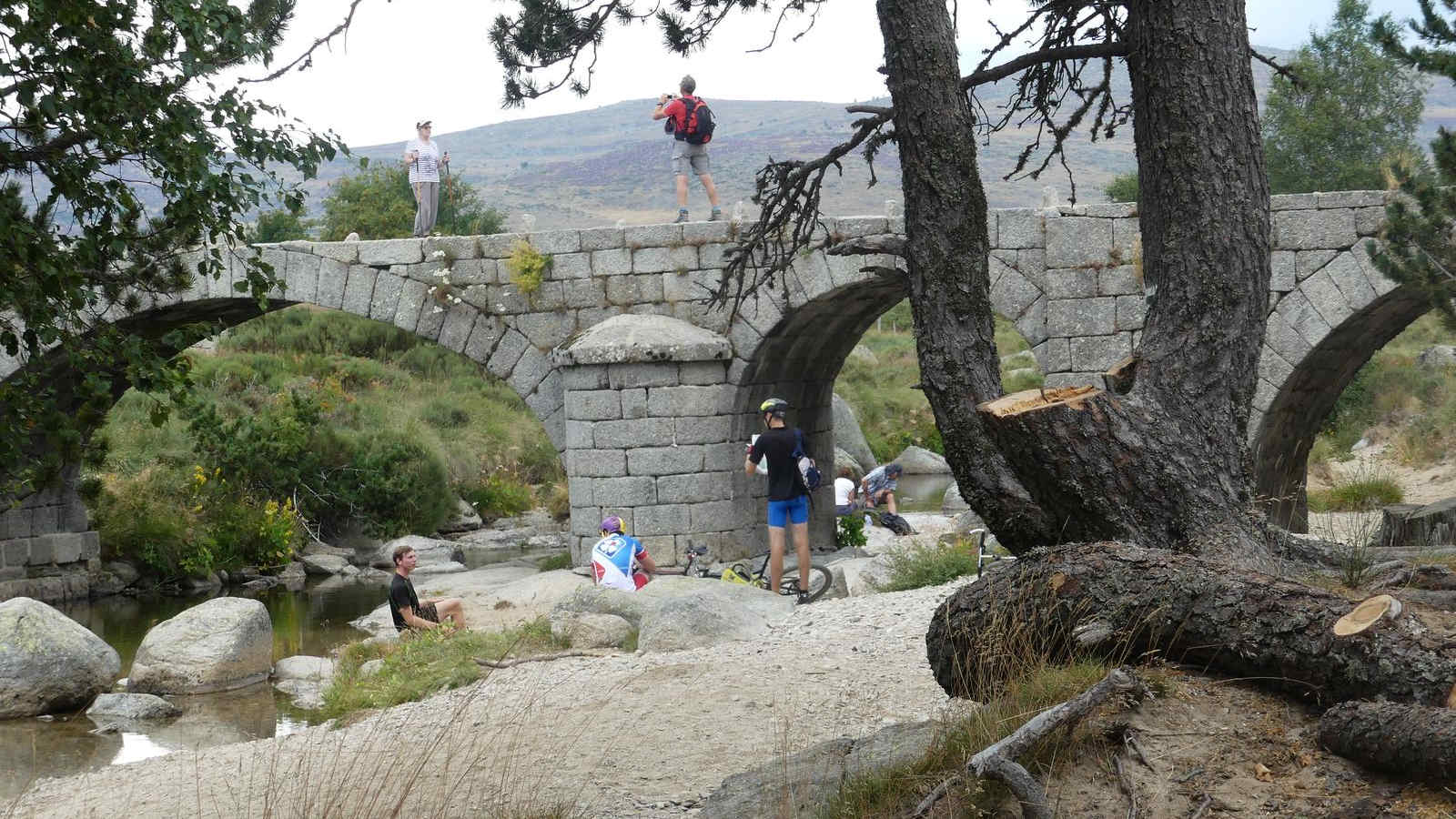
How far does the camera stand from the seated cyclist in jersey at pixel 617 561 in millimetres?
9836

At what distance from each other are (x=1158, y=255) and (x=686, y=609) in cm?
392

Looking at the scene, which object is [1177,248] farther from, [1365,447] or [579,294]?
[1365,447]

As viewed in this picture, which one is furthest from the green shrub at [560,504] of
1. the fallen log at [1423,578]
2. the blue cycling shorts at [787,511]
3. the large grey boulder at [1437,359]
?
the fallen log at [1423,578]

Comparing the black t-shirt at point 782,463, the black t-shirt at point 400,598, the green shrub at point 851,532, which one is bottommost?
the green shrub at point 851,532

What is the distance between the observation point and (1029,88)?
686 cm

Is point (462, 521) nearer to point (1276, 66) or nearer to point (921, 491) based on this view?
point (921, 491)

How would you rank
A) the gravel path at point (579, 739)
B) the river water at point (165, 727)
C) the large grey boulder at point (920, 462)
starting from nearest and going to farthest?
the gravel path at point (579, 739) < the river water at point (165, 727) < the large grey boulder at point (920, 462)

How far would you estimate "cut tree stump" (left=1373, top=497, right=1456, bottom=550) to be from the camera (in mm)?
9055

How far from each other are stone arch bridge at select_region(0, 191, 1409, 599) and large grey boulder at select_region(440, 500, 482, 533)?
5075 mm

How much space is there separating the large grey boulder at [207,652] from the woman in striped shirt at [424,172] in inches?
190

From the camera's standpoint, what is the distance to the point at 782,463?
970 cm

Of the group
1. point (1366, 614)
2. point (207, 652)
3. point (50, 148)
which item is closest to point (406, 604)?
point (207, 652)

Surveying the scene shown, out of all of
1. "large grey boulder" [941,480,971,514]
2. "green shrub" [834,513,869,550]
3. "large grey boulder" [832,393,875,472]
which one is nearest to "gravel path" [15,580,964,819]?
"green shrub" [834,513,869,550]

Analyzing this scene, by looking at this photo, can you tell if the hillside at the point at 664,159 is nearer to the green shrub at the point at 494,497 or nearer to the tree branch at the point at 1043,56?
the green shrub at the point at 494,497
